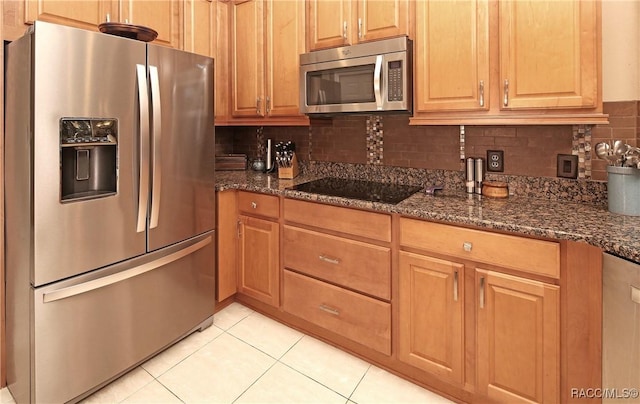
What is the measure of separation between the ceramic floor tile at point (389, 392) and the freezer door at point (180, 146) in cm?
122

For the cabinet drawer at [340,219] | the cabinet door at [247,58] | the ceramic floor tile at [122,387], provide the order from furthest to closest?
the cabinet door at [247,58] → the cabinet drawer at [340,219] → the ceramic floor tile at [122,387]

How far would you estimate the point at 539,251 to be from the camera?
1331 millimetres

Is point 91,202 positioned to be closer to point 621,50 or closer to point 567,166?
point 567,166

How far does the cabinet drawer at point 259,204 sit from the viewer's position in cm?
216

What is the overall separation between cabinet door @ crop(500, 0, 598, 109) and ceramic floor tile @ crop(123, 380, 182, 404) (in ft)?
6.76

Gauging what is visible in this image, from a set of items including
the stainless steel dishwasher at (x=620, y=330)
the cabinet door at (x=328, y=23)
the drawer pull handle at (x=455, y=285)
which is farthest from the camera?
the cabinet door at (x=328, y=23)

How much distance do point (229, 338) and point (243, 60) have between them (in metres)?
1.93

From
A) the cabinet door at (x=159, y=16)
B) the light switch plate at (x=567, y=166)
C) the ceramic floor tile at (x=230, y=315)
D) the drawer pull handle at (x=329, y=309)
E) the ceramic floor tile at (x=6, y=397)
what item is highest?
the cabinet door at (x=159, y=16)

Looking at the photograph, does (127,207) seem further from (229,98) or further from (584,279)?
(584,279)

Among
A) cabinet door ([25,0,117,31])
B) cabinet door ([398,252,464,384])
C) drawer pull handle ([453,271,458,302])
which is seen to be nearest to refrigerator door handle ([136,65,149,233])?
cabinet door ([25,0,117,31])

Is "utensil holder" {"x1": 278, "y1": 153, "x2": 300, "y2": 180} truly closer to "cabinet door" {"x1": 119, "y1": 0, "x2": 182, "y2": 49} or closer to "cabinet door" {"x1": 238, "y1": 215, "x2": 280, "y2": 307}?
"cabinet door" {"x1": 238, "y1": 215, "x2": 280, "y2": 307}

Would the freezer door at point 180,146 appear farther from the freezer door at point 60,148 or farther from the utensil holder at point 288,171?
the utensil holder at point 288,171

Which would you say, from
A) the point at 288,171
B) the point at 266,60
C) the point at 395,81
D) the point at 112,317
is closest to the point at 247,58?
the point at 266,60

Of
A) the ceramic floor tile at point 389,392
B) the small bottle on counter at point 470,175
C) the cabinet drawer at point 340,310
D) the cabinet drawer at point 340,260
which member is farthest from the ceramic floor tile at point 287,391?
the small bottle on counter at point 470,175
